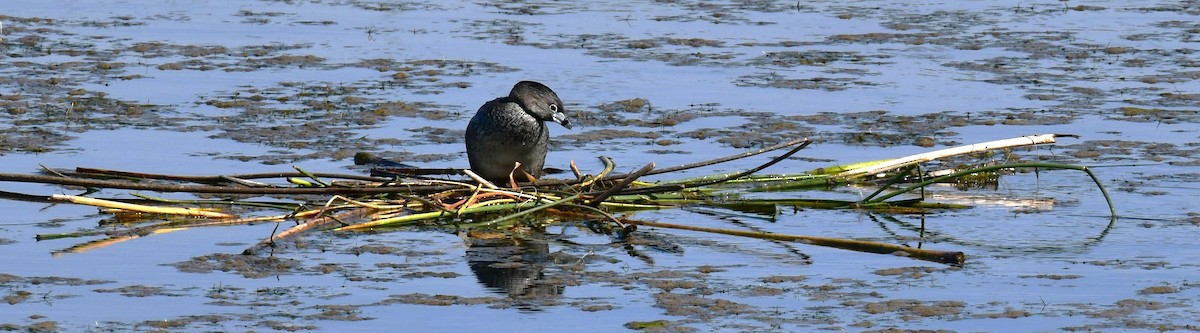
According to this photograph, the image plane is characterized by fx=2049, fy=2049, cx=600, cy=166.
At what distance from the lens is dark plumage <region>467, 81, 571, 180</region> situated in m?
11.2

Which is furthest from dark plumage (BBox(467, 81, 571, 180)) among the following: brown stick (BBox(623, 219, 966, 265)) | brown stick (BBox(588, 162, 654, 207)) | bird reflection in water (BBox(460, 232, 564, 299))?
brown stick (BBox(623, 219, 966, 265))

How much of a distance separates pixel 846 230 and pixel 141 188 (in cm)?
351

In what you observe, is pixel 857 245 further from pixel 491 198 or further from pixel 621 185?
pixel 491 198

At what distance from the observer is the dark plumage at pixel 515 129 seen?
440 inches

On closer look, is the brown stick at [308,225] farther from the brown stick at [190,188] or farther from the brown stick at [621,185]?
the brown stick at [621,185]

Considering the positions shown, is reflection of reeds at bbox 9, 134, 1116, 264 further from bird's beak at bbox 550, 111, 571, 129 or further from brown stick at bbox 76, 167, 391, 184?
bird's beak at bbox 550, 111, 571, 129

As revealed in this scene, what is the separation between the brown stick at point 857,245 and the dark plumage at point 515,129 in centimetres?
137

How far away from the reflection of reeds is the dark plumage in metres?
0.36

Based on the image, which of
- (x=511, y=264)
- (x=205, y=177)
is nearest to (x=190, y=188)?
(x=205, y=177)

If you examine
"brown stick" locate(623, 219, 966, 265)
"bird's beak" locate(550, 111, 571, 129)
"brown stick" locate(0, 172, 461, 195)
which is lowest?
"brown stick" locate(623, 219, 966, 265)

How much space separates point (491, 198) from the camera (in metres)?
10.5

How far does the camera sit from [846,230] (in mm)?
10328

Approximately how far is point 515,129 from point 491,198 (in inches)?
30.6

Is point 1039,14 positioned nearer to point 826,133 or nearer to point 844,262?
point 826,133
